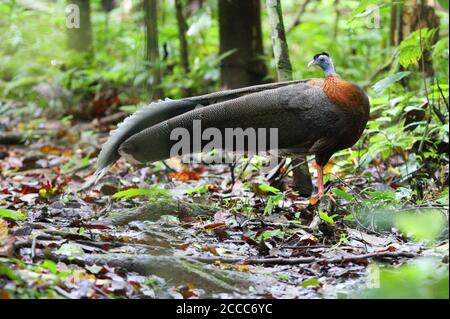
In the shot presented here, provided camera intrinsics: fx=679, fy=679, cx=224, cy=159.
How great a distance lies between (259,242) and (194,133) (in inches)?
38.5

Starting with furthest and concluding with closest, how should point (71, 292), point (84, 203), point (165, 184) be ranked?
1. point (165, 184)
2. point (84, 203)
3. point (71, 292)

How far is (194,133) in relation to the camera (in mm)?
4723

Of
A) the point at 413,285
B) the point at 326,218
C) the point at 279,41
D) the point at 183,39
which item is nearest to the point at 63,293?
the point at 413,285

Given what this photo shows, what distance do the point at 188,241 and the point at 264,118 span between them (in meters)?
1.10

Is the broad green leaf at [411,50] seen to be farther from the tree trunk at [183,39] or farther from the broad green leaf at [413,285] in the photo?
the tree trunk at [183,39]

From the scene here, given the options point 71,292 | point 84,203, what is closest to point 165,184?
point 84,203

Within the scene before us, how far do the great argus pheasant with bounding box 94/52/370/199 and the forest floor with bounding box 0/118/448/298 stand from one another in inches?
13.3

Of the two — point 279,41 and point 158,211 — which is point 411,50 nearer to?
point 279,41

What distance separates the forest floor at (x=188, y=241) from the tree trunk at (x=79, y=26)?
4876 millimetres

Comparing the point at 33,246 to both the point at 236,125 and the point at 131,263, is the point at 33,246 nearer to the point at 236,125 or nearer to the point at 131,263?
the point at 131,263

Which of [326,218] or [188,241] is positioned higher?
[326,218]

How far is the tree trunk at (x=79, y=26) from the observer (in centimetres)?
1079

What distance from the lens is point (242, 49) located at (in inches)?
342

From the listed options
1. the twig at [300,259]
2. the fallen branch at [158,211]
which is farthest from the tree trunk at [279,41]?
the twig at [300,259]
